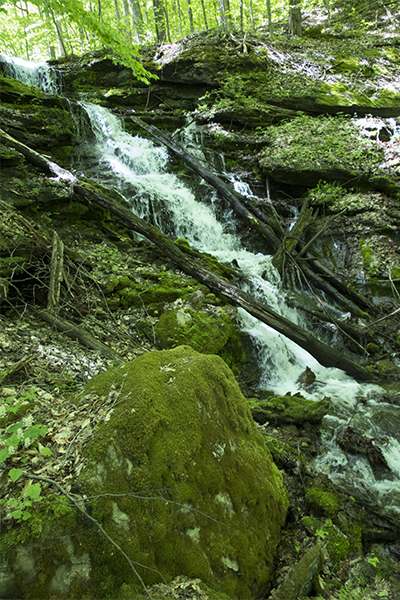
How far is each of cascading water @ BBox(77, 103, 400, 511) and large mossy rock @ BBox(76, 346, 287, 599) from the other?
6.09 feet

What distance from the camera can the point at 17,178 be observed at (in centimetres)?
698

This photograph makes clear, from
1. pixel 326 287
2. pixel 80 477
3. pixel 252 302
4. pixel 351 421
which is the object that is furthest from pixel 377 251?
pixel 80 477

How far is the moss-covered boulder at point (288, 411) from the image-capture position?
4.69 m

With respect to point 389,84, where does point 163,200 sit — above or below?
below

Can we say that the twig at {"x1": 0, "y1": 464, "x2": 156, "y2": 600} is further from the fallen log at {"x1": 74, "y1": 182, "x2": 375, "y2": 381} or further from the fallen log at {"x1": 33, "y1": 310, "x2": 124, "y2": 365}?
the fallen log at {"x1": 74, "y1": 182, "x2": 375, "y2": 381}

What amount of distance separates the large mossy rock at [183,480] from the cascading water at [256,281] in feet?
6.09

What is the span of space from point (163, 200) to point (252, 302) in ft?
17.1

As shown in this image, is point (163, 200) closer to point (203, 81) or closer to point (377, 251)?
point (377, 251)

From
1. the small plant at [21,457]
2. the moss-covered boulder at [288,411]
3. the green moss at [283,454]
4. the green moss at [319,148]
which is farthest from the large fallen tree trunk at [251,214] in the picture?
the small plant at [21,457]

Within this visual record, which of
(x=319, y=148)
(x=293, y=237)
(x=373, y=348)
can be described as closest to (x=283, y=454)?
(x=373, y=348)

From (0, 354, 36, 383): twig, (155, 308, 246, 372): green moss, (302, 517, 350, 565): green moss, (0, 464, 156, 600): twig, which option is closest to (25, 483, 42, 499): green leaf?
(0, 464, 156, 600): twig

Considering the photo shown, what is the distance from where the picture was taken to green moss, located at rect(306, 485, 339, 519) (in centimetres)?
321

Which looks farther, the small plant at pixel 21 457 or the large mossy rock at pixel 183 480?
the large mossy rock at pixel 183 480

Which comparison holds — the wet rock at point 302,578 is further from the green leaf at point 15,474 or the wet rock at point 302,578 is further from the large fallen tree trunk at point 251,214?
the large fallen tree trunk at point 251,214
